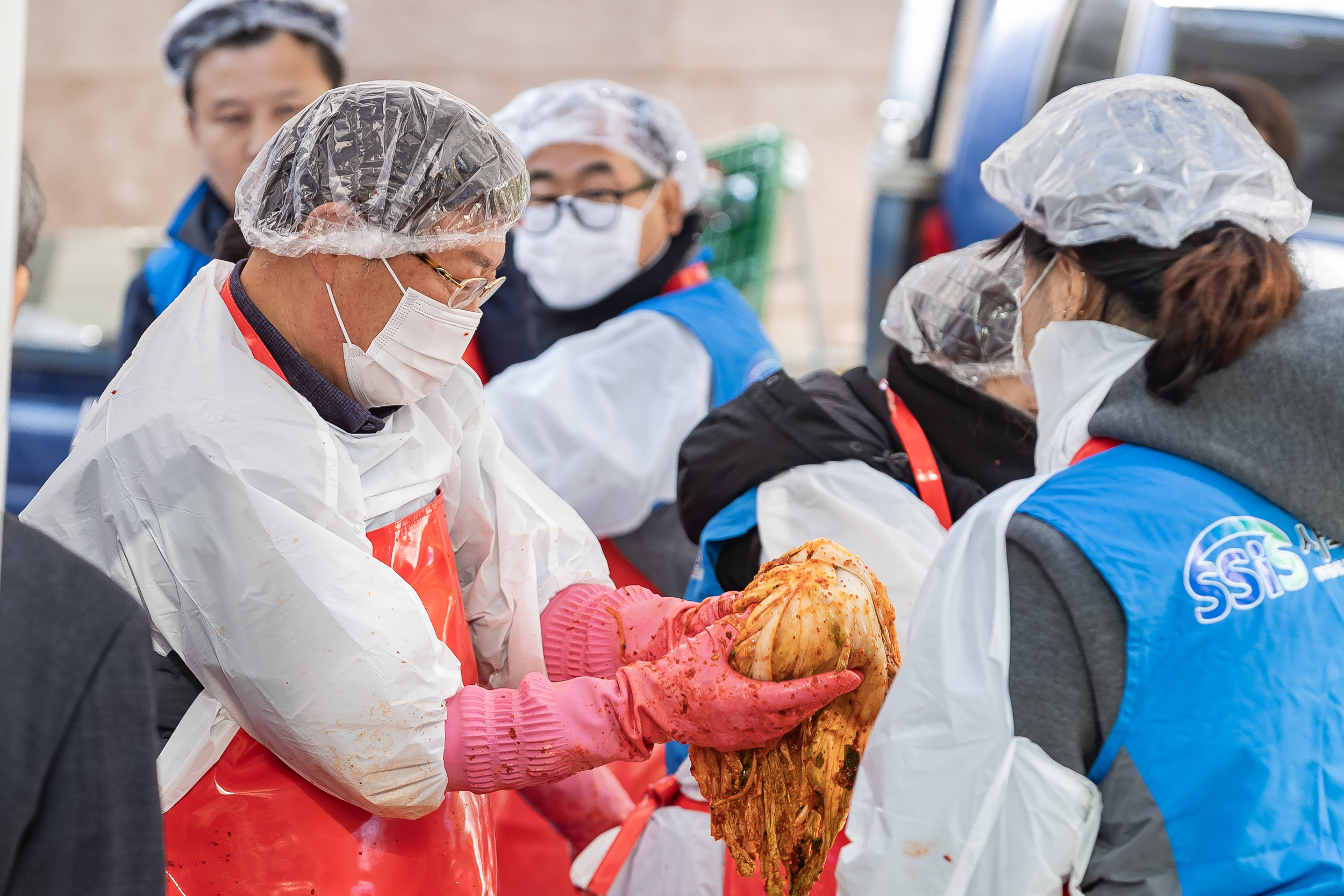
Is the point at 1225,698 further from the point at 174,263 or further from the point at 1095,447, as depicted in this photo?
the point at 174,263

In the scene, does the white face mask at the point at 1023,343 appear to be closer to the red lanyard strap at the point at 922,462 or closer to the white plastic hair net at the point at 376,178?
the red lanyard strap at the point at 922,462

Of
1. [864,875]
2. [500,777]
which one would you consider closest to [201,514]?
[500,777]

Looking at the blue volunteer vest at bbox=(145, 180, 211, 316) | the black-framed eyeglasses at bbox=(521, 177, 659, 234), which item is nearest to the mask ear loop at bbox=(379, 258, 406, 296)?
the black-framed eyeglasses at bbox=(521, 177, 659, 234)

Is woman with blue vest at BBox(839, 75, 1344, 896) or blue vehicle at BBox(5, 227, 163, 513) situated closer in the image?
woman with blue vest at BBox(839, 75, 1344, 896)

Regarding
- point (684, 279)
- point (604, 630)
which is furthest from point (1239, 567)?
point (684, 279)

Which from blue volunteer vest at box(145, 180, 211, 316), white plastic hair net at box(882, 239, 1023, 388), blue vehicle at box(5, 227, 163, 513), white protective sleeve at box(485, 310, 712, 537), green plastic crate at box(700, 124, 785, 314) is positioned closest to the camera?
white plastic hair net at box(882, 239, 1023, 388)

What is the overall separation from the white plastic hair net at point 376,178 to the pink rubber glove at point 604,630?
0.60 metres

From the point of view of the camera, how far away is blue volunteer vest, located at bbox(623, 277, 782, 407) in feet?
8.95

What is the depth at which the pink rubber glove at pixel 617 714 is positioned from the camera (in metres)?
1.44

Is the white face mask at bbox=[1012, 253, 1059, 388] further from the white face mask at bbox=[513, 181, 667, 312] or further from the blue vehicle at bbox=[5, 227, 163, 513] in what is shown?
the blue vehicle at bbox=[5, 227, 163, 513]

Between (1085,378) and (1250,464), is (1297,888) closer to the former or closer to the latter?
(1250,464)

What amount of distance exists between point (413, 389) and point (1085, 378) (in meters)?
0.92

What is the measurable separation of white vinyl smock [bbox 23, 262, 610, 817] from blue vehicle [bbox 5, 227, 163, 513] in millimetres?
3149

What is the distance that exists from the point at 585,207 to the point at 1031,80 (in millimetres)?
2238
